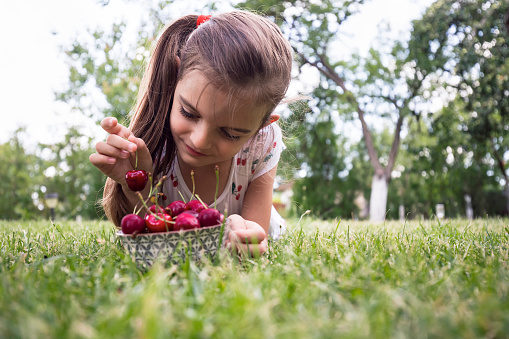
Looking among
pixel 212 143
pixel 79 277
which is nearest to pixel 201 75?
pixel 212 143

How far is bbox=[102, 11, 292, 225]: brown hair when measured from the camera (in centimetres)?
201

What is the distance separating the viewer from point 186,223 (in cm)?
147

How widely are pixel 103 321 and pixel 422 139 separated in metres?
18.6

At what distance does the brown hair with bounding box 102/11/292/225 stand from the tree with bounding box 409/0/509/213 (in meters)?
11.9

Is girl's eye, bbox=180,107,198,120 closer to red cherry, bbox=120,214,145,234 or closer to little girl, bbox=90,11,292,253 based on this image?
little girl, bbox=90,11,292,253

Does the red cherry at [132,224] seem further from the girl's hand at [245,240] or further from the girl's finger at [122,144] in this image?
the girl's finger at [122,144]

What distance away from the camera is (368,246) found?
1863mm

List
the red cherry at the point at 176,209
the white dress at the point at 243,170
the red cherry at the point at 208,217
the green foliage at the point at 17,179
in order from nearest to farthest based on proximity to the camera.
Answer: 1. the red cherry at the point at 208,217
2. the red cherry at the point at 176,209
3. the white dress at the point at 243,170
4. the green foliage at the point at 17,179

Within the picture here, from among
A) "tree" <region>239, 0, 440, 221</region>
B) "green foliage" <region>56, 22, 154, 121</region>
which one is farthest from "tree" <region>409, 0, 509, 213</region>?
"green foliage" <region>56, 22, 154, 121</region>

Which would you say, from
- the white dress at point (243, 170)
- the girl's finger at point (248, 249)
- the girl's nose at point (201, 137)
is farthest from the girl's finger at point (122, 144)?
the white dress at point (243, 170)

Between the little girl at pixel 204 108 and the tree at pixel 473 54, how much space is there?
11913 millimetres

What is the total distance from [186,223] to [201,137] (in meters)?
0.56

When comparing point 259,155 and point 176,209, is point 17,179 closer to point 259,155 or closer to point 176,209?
point 259,155

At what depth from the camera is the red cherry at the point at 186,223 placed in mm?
1475
